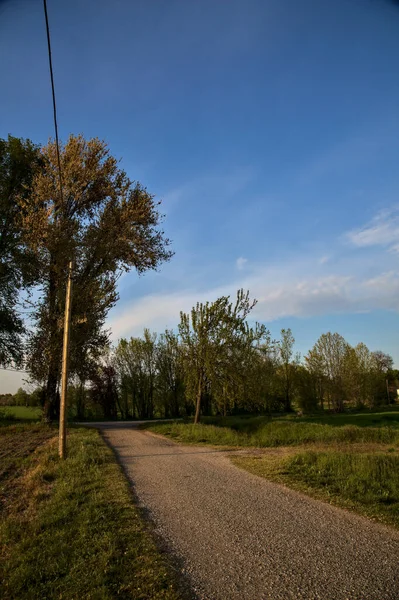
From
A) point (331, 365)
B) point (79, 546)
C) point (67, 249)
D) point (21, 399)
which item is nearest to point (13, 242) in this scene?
point (67, 249)

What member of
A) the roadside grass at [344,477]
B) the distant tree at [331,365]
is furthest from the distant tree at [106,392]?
the roadside grass at [344,477]

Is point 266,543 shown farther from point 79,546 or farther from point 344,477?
point 344,477

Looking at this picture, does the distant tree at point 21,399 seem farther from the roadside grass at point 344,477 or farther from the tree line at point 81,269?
the roadside grass at point 344,477

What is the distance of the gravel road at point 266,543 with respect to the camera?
13.0ft

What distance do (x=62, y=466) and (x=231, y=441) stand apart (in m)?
8.19

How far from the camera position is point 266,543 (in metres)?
5.09

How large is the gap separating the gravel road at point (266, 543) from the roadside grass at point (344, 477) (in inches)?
17.0

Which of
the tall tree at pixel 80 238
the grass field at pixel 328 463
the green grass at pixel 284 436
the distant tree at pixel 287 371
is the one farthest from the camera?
the distant tree at pixel 287 371

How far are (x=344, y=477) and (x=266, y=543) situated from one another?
435 centimetres

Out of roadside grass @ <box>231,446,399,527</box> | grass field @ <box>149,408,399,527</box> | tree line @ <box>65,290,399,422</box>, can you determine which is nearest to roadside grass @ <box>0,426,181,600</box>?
roadside grass @ <box>231,446,399,527</box>

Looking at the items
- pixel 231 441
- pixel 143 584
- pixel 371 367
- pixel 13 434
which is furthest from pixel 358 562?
pixel 371 367

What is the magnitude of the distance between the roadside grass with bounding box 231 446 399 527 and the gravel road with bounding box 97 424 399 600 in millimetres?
432

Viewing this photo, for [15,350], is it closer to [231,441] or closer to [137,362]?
[231,441]

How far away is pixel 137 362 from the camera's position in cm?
5747
